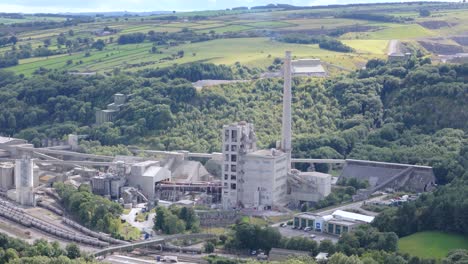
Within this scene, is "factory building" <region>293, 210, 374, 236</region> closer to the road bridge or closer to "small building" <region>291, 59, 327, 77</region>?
the road bridge

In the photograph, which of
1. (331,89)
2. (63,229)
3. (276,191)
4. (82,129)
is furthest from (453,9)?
(63,229)

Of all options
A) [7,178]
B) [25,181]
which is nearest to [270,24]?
[7,178]

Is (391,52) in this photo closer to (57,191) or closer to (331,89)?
(331,89)

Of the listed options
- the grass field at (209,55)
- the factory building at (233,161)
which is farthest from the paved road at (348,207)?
the grass field at (209,55)

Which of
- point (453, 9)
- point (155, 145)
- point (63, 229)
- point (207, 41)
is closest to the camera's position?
point (63, 229)

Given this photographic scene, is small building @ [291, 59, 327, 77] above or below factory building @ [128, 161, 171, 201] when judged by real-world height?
above

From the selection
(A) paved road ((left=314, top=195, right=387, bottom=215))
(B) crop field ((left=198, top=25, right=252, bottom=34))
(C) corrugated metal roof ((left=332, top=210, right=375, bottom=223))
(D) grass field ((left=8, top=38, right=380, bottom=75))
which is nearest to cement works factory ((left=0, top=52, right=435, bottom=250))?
(A) paved road ((left=314, top=195, right=387, bottom=215))

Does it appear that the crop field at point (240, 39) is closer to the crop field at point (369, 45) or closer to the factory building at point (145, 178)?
the crop field at point (369, 45)
